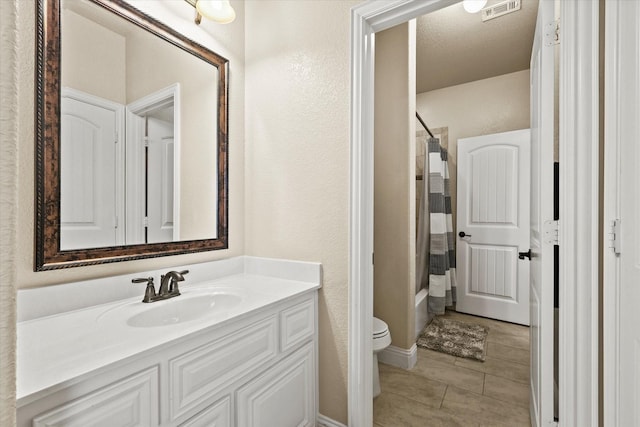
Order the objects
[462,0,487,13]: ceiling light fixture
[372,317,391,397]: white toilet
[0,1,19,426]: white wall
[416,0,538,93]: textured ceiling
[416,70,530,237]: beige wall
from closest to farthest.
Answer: [0,1,19,426]: white wall < [372,317,391,397]: white toilet < [462,0,487,13]: ceiling light fixture < [416,0,538,93]: textured ceiling < [416,70,530,237]: beige wall

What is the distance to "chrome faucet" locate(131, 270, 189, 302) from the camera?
Result: 1.18 m

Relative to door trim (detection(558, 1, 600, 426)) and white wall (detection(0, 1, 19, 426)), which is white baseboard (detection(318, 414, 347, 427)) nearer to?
door trim (detection(558, 1, 600, 426))

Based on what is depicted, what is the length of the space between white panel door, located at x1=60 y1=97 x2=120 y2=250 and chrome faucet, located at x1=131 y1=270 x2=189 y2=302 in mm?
223

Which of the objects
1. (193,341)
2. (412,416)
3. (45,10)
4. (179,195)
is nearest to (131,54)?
(45,10)

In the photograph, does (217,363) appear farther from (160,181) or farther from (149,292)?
(160,181)

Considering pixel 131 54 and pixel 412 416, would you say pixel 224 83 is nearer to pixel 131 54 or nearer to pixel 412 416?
pixel 131 54

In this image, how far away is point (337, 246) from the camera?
57.3 inches

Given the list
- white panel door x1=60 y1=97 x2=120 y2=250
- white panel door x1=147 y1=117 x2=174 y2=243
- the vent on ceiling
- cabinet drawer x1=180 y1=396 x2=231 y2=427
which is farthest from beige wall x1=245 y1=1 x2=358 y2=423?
the vent on ceiling

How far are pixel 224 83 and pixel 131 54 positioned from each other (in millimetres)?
468

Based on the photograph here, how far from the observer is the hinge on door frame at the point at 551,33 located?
1113 mm

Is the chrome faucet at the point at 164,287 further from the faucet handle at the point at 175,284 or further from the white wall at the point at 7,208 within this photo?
the white wall at the point at 7,208

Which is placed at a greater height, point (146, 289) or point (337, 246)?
point (337, 246)

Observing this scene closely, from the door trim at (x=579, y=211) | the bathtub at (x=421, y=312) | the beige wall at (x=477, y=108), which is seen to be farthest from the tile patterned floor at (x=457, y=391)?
the beige wall at (x=477, y=108)

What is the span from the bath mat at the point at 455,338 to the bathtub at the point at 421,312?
0.17ft
